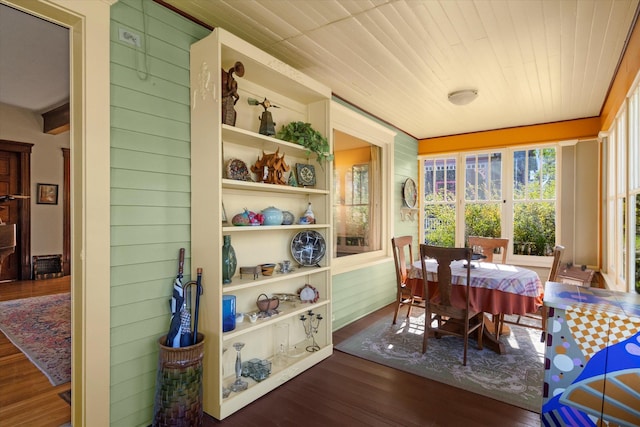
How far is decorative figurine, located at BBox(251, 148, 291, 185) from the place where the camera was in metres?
2.66

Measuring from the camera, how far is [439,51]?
2707 mm

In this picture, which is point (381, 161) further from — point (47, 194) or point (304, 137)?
point (47, 194)

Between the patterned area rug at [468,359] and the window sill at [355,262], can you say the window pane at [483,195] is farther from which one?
the patterned area rug at [468,359]

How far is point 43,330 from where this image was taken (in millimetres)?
3727

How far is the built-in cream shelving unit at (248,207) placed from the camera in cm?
214

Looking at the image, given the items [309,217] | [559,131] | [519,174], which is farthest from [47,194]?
[559,131]

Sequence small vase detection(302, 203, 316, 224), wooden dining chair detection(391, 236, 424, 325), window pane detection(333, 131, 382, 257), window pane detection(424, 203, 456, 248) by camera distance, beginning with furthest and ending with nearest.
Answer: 1. window pane detection(424, 203, 456, 248)
2. window pane detection(333, 131, 382, 257)
3. wooden dining chair detection(391, 236, 424, 325)
4. small vase detection(302, 203, 316, 224)

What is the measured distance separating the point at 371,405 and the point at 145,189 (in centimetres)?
212

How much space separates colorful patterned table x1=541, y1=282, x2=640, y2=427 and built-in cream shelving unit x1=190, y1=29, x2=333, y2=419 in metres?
1.77

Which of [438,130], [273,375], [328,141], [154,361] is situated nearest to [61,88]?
[328,141]

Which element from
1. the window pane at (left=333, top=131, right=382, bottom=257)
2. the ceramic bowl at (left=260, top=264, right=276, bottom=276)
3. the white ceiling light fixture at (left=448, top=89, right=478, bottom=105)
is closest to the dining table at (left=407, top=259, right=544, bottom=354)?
the window pane at (left=333, top=131, right=382, bottom=257)

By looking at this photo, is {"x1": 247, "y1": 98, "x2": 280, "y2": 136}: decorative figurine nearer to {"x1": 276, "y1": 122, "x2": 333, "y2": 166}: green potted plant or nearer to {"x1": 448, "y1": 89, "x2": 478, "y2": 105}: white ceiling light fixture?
{"x1": 276, "y1": 122, "x2": 333, "y2": 166}: green potted plant

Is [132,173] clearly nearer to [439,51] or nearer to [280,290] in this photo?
[280,290]

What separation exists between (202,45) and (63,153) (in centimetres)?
615
